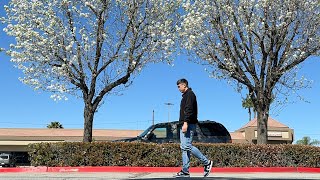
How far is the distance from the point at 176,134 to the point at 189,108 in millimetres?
8859

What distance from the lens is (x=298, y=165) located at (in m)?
16.6

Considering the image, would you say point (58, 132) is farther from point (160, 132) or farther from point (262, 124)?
point (262, 124)

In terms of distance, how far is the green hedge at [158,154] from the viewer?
15273mm

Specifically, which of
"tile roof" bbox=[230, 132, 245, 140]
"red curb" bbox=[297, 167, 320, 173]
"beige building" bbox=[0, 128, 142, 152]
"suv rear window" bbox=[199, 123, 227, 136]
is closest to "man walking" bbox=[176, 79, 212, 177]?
"red curb" bbox=[297, 167, 320, 173]

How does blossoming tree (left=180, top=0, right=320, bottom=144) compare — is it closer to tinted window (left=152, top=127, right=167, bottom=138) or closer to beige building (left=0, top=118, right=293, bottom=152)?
tinted window (left=152, top=127, right=167, bottom=138)

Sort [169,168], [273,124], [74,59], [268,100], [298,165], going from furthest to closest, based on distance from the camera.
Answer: [273,124] → [268,100] → [74,59] → [298,165] → [169,168]

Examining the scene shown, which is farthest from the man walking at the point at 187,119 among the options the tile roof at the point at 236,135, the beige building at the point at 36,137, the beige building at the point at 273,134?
the tile roof at the point at 236,135

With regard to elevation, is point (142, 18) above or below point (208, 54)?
above

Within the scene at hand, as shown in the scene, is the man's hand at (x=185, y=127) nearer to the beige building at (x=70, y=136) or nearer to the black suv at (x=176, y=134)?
the black suv at (x=176, y=134)

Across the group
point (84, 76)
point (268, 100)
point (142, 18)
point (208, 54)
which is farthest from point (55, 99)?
point (268, 100)

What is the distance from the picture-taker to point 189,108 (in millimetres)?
9023

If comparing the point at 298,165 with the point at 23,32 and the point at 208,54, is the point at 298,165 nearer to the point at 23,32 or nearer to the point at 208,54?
the point at 208,54

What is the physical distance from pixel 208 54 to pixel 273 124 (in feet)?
110

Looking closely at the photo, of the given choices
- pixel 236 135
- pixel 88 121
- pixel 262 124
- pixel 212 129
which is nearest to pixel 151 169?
pixel 88 121
